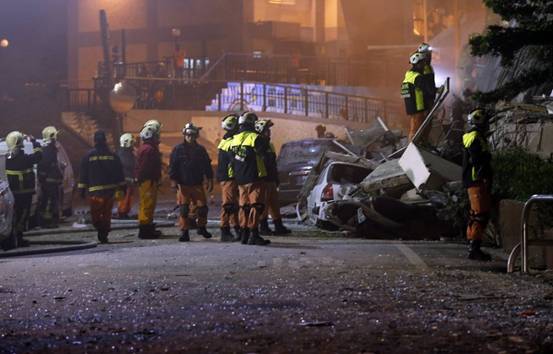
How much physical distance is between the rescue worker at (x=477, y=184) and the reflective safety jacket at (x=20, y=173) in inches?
261

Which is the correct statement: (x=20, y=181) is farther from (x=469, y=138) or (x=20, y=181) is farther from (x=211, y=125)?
(x=211, y=125)

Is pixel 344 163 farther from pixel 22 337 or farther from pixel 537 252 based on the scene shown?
pixel 22 337

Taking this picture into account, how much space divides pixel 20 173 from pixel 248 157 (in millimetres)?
3617

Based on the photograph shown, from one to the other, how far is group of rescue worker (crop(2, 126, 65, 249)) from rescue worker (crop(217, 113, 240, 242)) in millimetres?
2918

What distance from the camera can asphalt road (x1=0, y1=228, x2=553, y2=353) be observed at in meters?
6.73

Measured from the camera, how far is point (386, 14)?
1651 inches

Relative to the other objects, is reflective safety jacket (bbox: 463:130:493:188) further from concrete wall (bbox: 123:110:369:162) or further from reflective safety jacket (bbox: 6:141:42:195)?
concrete wall (bbox: 123:110:369:162)

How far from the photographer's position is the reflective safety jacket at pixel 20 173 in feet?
47.5

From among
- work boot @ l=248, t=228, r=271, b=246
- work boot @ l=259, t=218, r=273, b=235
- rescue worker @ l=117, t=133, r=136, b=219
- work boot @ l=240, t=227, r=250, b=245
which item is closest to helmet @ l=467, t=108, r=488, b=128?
work boot @ l=248, t=228, r=271, b=246

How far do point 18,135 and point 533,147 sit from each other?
777 cm

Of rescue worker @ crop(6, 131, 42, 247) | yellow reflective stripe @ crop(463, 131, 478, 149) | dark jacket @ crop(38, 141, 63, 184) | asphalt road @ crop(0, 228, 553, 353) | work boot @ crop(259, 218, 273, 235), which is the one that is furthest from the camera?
dark jacket @ crop(38, 141, 63, 184)

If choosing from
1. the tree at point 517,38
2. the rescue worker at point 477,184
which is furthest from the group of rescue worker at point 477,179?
the tree at point 517,38

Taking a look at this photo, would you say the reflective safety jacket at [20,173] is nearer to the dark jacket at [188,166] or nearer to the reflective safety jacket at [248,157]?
the dark jacket at [188,166]

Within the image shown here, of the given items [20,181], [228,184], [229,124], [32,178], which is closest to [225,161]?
[228,184]
